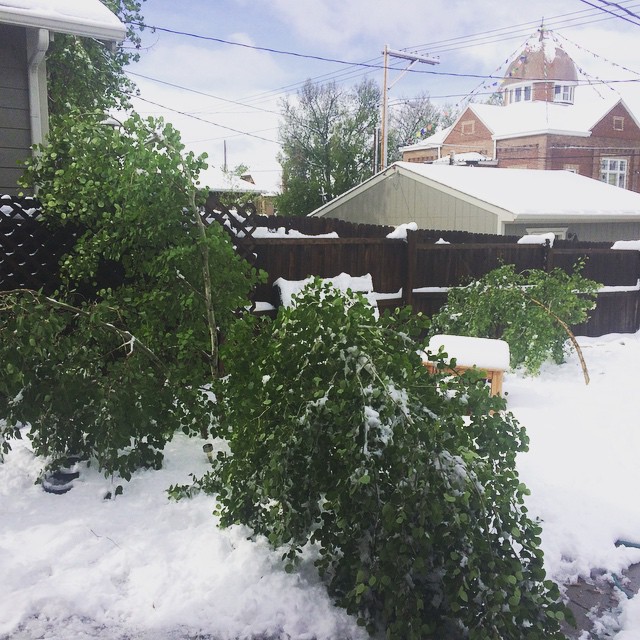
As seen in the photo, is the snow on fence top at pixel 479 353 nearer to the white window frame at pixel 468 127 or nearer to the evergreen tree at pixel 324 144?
the evergreen tree at pixel 324 144

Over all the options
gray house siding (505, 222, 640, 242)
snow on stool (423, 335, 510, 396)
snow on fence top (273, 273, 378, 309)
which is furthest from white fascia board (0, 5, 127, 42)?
gray house siding (505, 222, 640, 242)

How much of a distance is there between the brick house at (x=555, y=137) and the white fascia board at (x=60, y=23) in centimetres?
2593

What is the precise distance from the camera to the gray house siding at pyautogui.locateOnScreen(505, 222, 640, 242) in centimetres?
1648

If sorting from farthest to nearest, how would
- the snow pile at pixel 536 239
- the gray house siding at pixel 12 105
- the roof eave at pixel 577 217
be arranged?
the roof eave at pixel 577 217, the snow pile at pixel 536 239, the gray house siding at pixel 12 105

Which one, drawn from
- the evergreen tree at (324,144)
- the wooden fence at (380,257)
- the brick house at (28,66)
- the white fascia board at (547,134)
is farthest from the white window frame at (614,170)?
the brick house at (28,66)

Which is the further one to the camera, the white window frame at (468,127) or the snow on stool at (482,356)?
the white window frame at (468,127)

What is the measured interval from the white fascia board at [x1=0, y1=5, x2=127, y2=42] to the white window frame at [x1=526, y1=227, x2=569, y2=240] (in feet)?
38.5

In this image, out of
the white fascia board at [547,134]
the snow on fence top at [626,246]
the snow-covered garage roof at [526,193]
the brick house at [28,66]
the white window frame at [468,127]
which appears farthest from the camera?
the white window frame at [468,127]

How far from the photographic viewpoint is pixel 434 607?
252 cm

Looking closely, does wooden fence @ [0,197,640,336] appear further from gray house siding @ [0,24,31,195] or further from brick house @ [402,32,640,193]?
brick house @ [402,32,640,193]

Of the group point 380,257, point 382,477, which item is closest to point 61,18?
point 380,257

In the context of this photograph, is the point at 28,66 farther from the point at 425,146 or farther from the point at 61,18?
the point at 425,146

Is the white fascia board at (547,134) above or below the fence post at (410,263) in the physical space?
above

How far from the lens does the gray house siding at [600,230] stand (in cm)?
1648
